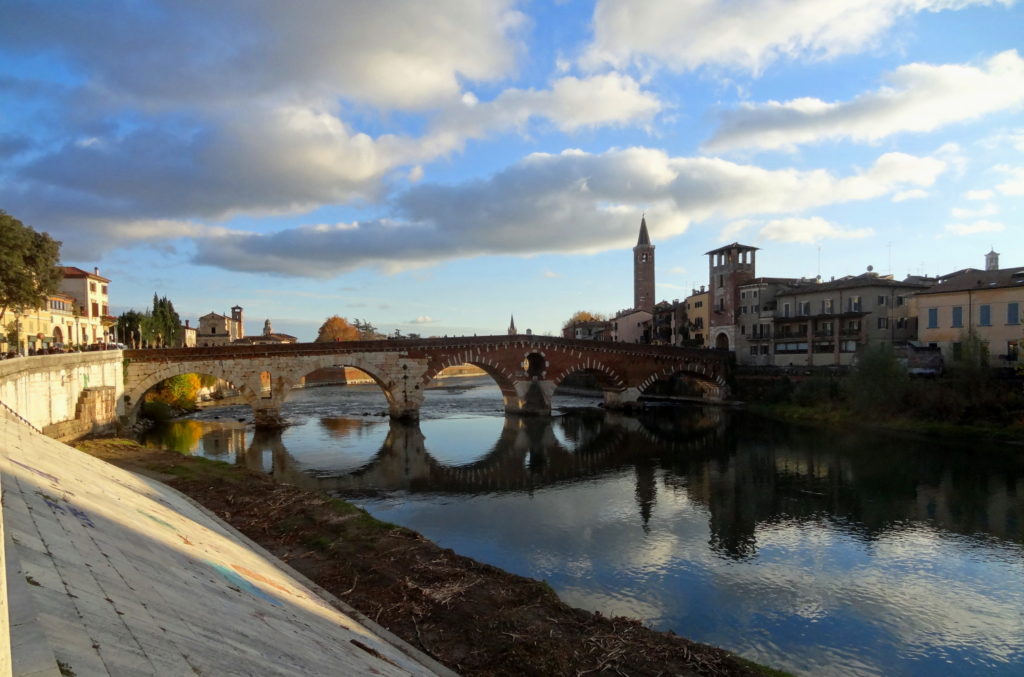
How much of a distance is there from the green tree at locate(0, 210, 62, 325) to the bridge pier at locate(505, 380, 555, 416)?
33583 millimetres

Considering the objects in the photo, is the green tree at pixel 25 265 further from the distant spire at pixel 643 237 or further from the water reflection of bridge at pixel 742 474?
the distant spire at pixel 643 237

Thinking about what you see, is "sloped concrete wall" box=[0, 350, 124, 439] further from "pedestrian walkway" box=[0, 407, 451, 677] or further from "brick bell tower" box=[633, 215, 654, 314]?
"brick bell tower" box=[633, 215, 654, 314]

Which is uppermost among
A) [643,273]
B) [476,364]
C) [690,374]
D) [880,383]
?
[643,273]

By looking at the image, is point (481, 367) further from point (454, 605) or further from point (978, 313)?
point (454, 605)

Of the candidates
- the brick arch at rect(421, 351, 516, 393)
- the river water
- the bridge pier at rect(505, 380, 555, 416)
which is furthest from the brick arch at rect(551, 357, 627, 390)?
the river water

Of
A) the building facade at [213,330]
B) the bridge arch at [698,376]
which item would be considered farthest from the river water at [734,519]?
the building facade at [213,330]

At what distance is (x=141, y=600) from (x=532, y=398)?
45.1m

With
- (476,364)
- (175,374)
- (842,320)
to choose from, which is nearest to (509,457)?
(476,364)

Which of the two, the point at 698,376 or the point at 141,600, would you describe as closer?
the point at 141,600

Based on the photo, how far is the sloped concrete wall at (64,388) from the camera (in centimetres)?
2448

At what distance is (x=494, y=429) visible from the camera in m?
43.9

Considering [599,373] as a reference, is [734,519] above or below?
below

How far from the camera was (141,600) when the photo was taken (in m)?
6.35

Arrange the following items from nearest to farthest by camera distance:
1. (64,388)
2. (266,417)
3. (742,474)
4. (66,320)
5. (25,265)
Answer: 1. (742,474)
2. (64,388)
3. (25,265)
4. (266,417)
5. (66,320)
